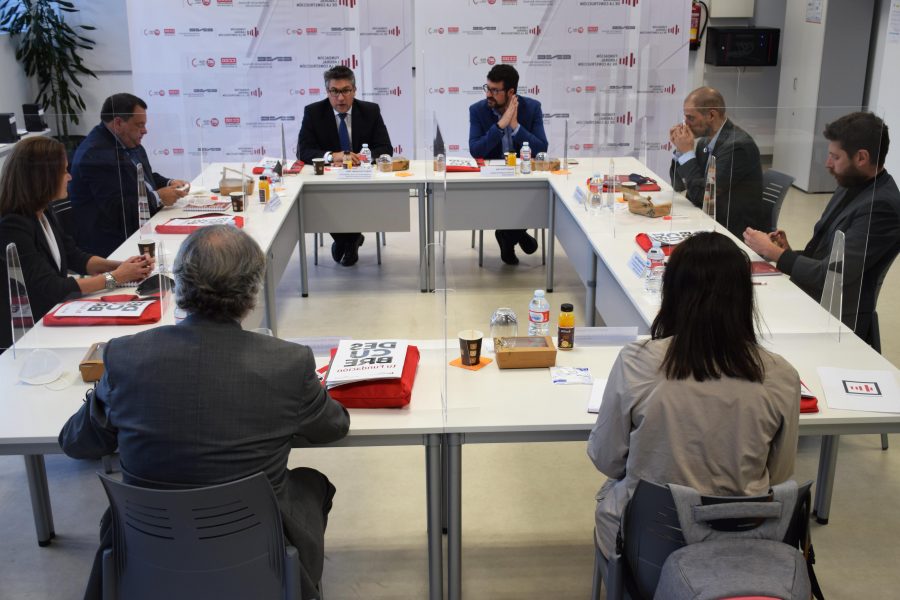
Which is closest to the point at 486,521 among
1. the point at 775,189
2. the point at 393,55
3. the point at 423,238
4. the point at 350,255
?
the point at 775,189

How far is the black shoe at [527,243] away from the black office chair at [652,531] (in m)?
4.21

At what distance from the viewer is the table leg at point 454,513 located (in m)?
2.44

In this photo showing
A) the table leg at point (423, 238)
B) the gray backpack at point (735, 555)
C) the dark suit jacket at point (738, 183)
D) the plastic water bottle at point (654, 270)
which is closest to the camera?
Result: the gray backpack at point (735, 555)

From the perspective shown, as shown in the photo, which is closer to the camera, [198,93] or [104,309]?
[104,309]

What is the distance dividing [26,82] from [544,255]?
5.35m

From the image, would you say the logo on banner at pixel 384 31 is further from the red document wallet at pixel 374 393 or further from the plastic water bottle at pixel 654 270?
the red document wallet at pixel 374 393

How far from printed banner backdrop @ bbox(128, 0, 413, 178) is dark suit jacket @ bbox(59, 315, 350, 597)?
5.76 m

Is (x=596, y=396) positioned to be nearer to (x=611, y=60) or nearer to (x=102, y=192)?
(x=102, y=192)

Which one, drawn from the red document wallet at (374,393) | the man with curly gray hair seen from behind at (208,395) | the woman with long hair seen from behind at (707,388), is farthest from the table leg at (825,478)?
the man with curly gray hair seen from behind at (208,395)

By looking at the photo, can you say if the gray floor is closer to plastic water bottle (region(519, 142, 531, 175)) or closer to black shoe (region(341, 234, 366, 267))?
plastic water bottle (region(519, 142, 531, 175))

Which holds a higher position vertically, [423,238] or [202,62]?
[202,62]

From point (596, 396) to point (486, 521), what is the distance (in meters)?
0.85

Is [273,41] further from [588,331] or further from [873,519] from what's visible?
[873,519]

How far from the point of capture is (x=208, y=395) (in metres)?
1.93
